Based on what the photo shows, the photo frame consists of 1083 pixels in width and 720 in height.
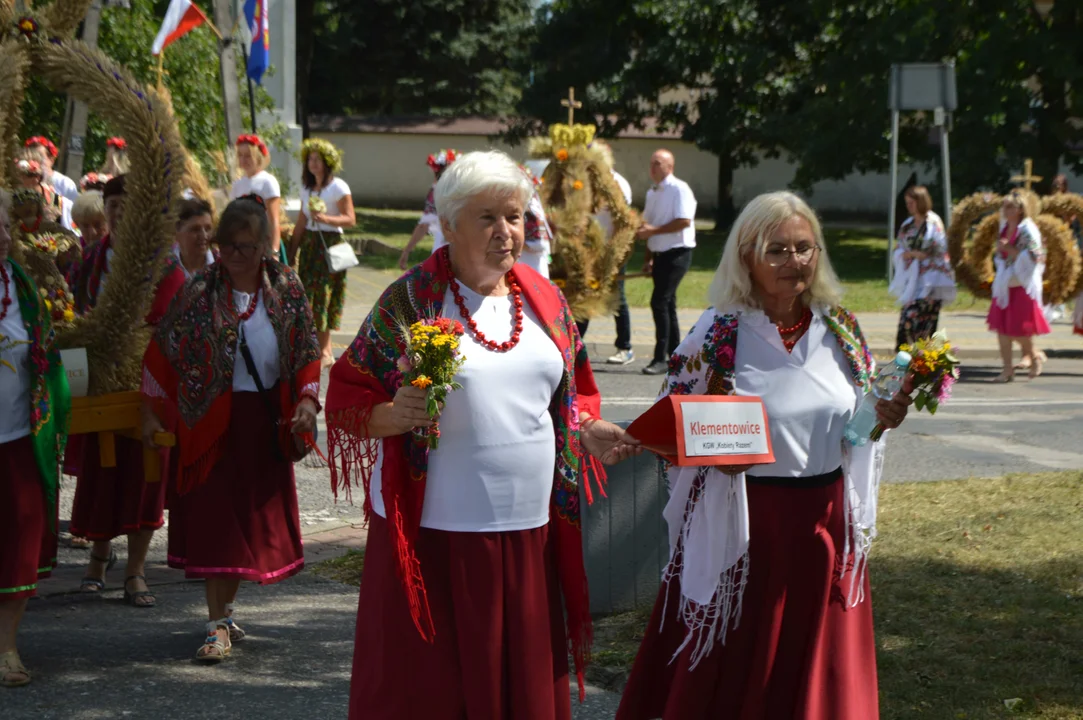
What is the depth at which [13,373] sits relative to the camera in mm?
5059

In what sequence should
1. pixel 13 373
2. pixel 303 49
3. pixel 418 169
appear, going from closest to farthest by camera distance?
pixel 13 373
pixel 303 49
pixel 418 169

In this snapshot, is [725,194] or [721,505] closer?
[721,505]

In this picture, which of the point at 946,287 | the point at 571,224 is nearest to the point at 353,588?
the point at 571,224

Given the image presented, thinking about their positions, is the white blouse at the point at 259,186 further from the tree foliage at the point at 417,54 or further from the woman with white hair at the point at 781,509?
the tree foliage at the point at 417,54

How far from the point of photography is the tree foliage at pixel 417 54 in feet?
134

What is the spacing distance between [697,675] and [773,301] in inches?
44.0

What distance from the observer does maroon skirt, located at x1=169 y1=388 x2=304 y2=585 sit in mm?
5410

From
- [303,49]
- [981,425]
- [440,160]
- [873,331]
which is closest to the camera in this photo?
[440,160]

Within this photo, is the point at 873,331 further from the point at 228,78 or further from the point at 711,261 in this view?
the point at 711,261

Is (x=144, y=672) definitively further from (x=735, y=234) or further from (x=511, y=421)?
(x=735, y=234)

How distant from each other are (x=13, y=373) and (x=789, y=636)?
9.58 feet

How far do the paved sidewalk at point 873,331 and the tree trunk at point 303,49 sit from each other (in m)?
19.8

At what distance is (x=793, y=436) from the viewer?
13.1 feet

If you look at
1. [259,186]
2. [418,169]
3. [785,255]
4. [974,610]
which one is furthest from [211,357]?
[418,169]
